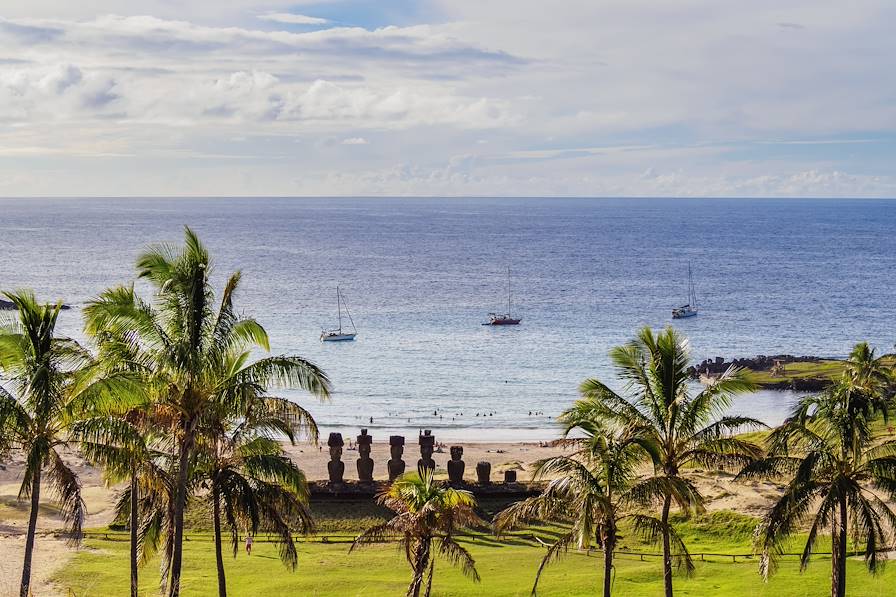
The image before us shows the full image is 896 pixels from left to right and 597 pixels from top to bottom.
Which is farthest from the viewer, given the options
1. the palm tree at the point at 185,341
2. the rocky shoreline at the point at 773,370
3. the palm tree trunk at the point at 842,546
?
the rocky shoreline at the point at 773,370

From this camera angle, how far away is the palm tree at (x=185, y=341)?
2319 cm

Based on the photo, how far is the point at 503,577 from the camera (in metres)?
35.8

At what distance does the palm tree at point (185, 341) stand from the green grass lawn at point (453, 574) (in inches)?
462

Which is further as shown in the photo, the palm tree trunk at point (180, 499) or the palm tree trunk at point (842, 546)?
the palm tree trunk at point (842, 546)

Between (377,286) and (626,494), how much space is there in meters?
144

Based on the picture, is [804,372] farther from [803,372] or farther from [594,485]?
[594,485]

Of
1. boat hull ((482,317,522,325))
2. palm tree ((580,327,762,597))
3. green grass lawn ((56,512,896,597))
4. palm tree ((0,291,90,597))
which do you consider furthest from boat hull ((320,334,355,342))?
palm tree ((0,291,90,597))

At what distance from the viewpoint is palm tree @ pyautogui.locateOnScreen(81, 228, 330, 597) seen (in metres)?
23.2

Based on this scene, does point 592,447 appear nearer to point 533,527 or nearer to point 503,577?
point 503,577

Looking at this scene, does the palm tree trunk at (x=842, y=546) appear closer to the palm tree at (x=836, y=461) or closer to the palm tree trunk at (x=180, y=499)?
the palm tree at (x=836, y=461)

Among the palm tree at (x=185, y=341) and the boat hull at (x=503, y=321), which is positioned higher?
the boat hull at (x=503, y=321)

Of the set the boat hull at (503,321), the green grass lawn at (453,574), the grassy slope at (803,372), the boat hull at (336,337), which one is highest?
the boat hull at (503,321)

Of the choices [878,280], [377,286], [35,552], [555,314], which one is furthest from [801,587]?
[878,280]

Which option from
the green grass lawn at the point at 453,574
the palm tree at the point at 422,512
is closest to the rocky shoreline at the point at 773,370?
the green grass lawn at the point at 453,574
